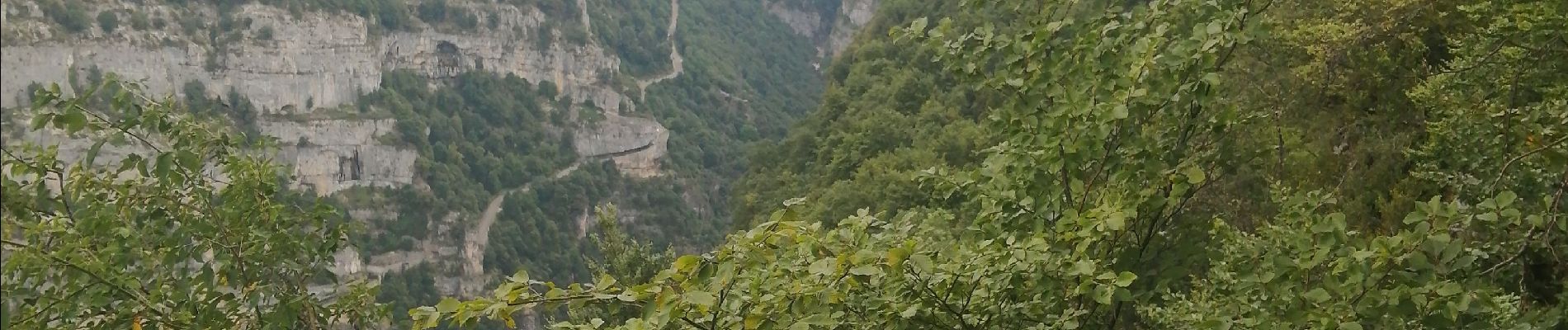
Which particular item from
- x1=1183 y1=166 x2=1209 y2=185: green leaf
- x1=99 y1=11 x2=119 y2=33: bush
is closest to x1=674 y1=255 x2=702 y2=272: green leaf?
x1=1183 y1=166 x2=1209 y2=185: green leaf

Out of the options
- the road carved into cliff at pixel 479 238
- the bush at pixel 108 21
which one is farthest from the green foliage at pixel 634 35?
the bush at pixel 108 21

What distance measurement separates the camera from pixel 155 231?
3.73 m

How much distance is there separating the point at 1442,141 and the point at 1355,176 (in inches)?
66.4

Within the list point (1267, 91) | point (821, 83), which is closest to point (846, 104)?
point (1267, 91)

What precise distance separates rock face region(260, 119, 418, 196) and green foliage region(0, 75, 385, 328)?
61.1 m

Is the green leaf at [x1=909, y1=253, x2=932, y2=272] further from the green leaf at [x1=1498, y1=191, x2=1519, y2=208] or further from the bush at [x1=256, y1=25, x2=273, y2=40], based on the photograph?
the bush at [x1=256, y1=25, x2=273, y2=40]

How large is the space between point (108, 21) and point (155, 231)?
6277 cm

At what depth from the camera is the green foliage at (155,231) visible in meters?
3.24

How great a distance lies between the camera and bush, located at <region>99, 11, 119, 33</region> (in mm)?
56000

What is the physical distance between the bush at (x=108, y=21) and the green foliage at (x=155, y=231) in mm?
61669

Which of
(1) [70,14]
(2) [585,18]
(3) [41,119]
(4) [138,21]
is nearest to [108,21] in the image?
(4) [138,21]

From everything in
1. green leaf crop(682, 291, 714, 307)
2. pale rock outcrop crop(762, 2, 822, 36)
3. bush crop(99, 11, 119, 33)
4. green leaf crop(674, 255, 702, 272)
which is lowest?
pale rock outcrop crop(762, 2, 822, 36)

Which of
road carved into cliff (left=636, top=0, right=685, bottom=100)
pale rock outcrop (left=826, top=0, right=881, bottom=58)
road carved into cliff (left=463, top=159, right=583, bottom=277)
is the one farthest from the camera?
pale rock outcrop (left=826, top=0, right=881, bottom=58)

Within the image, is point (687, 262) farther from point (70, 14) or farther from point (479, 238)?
point (479, 238)
